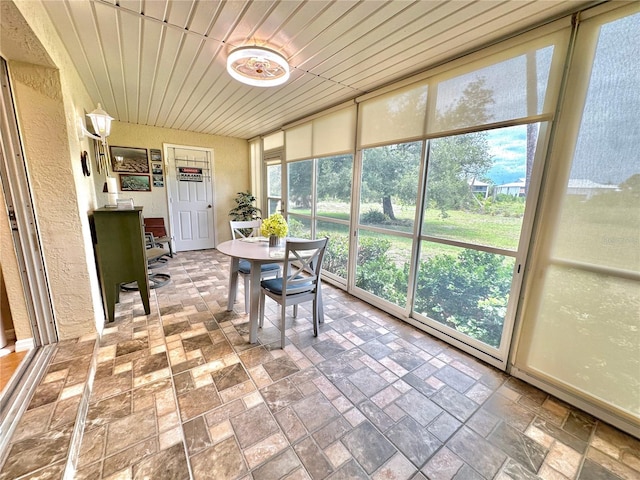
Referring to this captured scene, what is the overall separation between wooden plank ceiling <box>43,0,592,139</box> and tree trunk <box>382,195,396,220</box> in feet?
3.73

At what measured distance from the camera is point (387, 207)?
2.79 m

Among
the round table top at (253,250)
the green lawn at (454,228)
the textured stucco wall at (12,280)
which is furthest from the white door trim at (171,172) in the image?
the green lawn at (454,228)

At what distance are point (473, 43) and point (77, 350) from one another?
3679 mm

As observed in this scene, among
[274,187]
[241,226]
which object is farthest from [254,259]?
[274,187]

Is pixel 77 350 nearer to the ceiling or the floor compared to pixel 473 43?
nearer to the floor

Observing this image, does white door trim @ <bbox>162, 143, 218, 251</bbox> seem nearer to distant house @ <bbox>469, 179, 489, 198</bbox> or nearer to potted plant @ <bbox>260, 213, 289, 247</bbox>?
potted plant @ <bbox>260, 213, 289, 247</bbox>

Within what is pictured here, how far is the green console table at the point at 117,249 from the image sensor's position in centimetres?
235

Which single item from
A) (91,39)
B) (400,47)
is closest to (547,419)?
(400,47)

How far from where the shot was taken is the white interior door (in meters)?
4.95

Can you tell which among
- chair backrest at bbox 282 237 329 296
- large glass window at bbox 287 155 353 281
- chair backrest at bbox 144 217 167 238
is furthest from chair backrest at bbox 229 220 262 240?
chair backrest at bbox 144 217 167 238

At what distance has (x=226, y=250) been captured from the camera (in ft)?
7.85

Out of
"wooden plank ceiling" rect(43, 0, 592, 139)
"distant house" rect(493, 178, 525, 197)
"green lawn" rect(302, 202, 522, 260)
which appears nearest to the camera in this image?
"wooden plank ceiling" rect(43, 0, 592, 139)

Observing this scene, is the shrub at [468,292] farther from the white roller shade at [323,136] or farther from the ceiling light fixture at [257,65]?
the ceiling light fixture at [257,65]

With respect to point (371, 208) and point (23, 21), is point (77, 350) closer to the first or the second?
point (23, 21)
